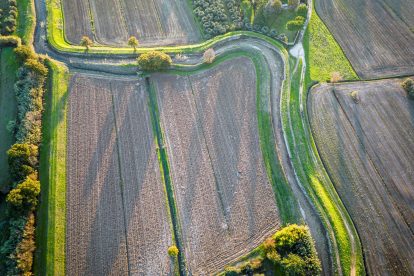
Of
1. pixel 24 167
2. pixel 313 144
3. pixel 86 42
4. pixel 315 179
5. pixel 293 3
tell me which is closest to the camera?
pixel 24 167

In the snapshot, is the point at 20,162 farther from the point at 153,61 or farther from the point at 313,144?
the point at 313,144

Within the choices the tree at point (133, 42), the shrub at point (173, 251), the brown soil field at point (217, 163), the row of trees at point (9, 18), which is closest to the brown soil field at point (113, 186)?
the shrub at point (173, 251)

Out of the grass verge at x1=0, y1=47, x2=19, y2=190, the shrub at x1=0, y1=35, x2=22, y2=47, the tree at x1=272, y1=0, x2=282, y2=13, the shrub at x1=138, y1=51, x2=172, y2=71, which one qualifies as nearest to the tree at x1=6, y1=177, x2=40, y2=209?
the grass verge at x1=0, y1=47, x2=19, y2=190

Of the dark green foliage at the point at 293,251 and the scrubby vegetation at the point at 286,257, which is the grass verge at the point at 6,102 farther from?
the dark green foliage at the point at 293,251

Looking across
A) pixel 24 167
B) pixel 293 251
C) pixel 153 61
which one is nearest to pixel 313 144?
pixel 293 251

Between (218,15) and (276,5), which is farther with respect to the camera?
(218,15)

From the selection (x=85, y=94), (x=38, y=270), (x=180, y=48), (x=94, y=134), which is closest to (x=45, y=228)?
(x=38, y=270)

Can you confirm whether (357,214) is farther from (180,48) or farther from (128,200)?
(180,48)
